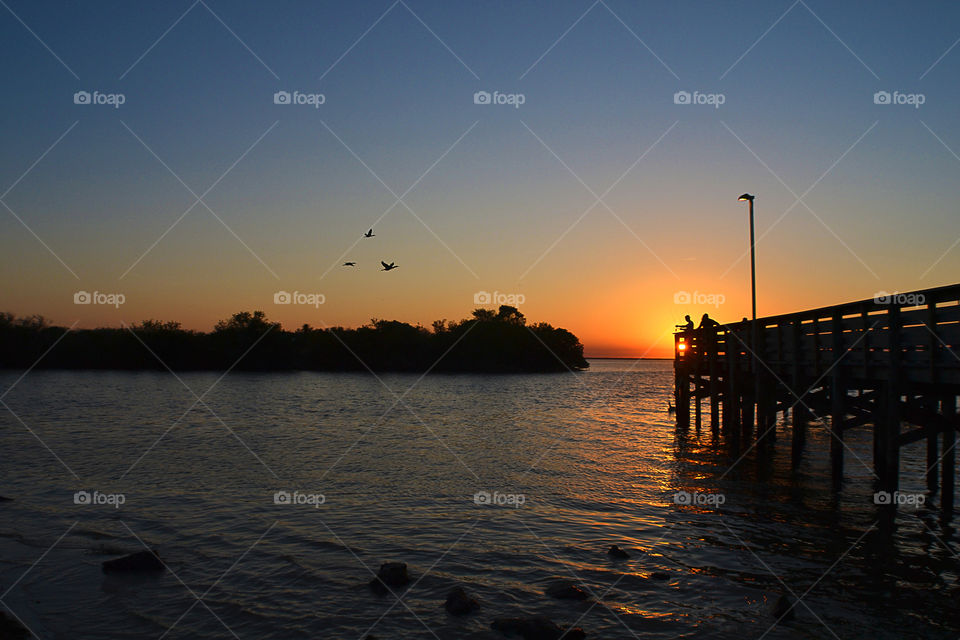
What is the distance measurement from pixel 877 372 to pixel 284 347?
451 ft

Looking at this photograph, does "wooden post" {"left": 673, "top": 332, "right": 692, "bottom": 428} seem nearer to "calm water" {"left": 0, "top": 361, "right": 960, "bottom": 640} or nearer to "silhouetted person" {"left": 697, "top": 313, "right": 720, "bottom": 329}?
"silhouetted person" {"left": 697, "top": 313, "right": 720, "bottom": 329}

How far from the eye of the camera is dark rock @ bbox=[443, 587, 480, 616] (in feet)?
28.0

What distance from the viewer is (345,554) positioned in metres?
11.3

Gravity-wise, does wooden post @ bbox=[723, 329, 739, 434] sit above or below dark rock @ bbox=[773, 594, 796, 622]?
above

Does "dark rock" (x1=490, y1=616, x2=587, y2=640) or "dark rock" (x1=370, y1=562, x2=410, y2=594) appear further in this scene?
"dark rock" (x1=370, y1=562, x2=410, y2=594)

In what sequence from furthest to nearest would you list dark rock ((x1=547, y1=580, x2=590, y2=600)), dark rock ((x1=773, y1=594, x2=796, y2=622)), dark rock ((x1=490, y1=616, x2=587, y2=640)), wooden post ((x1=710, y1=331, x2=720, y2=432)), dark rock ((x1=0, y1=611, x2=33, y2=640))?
wooden post ((x1=710, y1=331, x2=720, y2=432)), dark rock ((x1=547, y1=580, x2=590, y2=600)), dark rock ((x1=773, y1=594, x2=796, y2=622)), dark rock ((x1=0, y1=611, x2=33, y2=640)), dark rock ((x1=490, y1=616, x2=587, y2=640))

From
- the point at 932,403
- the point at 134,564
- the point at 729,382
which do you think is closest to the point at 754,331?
the point at 729,382

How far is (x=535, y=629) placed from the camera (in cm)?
768

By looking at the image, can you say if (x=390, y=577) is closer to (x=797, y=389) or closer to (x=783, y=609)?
(x=783, y=609)

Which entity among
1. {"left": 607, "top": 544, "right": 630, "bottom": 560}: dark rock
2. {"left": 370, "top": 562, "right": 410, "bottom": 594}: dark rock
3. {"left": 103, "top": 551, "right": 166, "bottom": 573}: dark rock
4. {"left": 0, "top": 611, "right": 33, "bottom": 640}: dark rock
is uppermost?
{"left": 607, "top": 544, "right": 630, "bottom": 560}: dark rock

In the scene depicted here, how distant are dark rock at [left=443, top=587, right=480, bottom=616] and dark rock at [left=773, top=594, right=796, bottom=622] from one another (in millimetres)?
3960

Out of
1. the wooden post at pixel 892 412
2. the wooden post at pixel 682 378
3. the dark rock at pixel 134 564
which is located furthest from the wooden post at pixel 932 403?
the wooden post at pixel 682 378

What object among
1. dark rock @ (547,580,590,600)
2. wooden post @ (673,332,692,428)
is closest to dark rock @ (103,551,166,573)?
dark rock @ (547,580,590,600)

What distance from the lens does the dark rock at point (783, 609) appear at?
8188 millimetres
